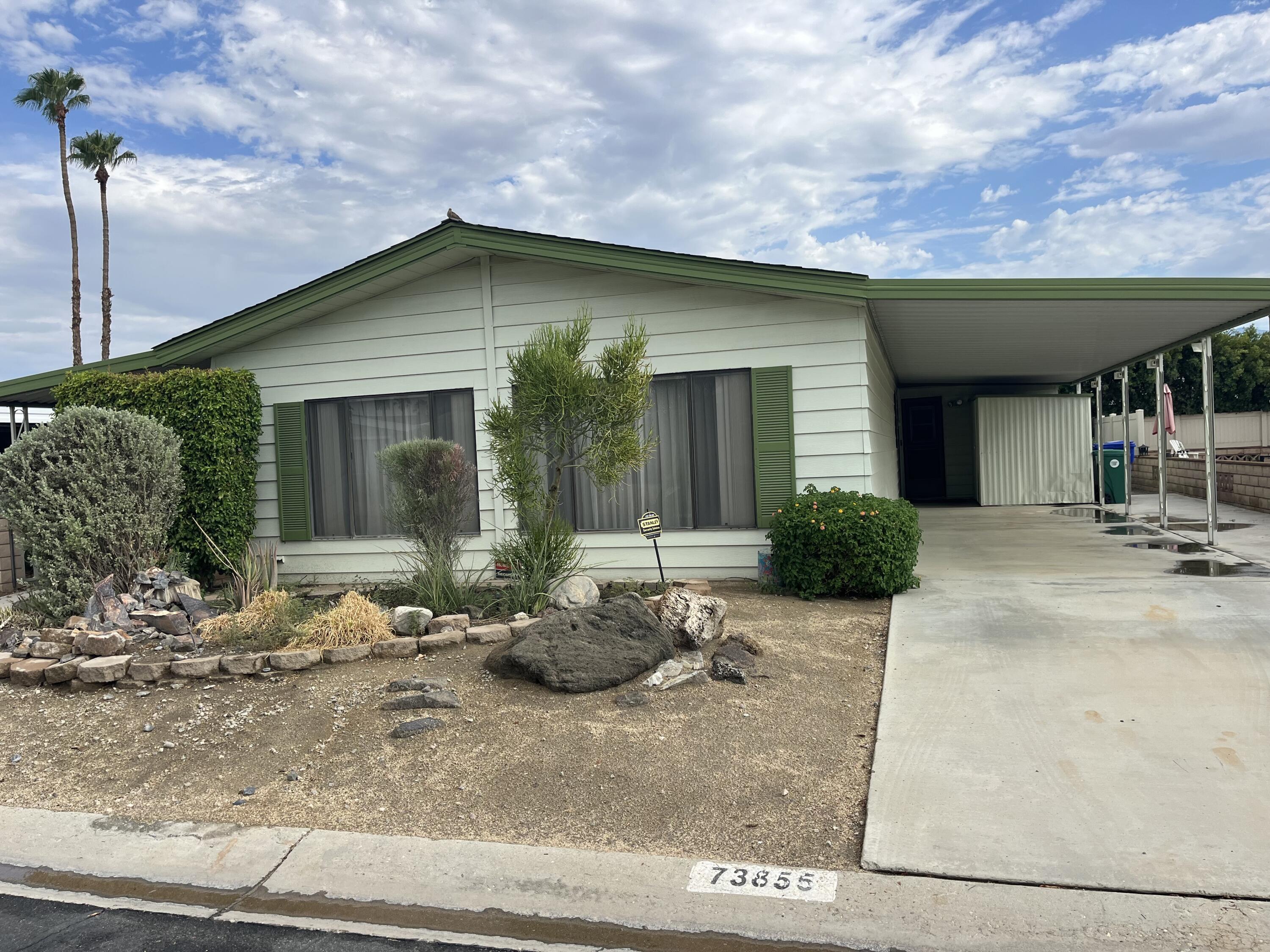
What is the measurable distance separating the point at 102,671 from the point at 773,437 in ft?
18.1

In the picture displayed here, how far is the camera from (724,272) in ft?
26.4

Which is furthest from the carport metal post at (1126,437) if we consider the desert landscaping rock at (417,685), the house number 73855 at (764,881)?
the house number 73855 at (764,881)

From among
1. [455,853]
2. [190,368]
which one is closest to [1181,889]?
[455,853]

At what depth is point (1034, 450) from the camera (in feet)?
56.5

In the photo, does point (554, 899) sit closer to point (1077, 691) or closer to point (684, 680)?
point (684, 680)

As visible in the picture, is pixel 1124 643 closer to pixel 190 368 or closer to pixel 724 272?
pixel 724 272

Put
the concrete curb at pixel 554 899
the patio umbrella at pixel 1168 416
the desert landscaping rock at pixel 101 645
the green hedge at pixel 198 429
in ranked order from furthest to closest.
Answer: the patio umbrella at pixel 1168 416, the green hedge at pixel 198 429, the desert landscaping rock at pixel 101 645, the concrete curb at pixel 554 899

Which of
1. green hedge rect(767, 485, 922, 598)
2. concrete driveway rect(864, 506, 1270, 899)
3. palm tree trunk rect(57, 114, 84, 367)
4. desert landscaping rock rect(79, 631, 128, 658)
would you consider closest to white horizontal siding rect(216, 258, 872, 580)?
green hedge rect(767, 485, 922, 598)

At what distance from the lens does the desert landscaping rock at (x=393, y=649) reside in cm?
605

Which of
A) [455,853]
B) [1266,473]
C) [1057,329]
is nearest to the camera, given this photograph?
[455,853]

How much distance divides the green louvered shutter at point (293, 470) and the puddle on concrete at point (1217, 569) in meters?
8.56

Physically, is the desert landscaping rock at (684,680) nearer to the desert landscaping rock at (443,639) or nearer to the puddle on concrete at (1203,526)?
the desert landscaping rock at (443,639)

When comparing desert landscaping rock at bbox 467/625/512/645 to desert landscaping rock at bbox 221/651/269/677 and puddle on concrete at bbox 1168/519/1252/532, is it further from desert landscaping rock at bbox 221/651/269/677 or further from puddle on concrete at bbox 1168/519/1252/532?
puddle on concrete at bbox 1168/519/1252/532

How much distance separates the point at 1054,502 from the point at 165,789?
1651 cm
